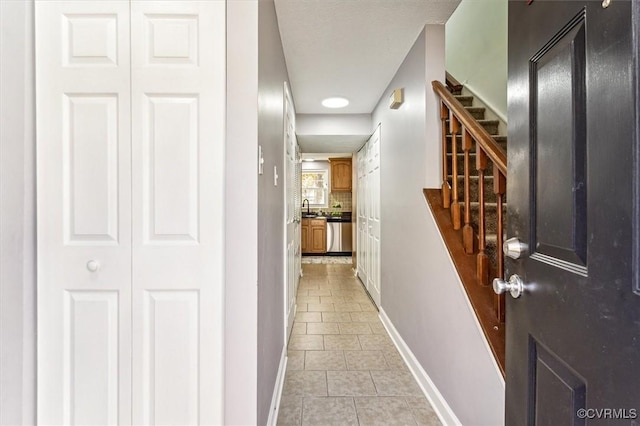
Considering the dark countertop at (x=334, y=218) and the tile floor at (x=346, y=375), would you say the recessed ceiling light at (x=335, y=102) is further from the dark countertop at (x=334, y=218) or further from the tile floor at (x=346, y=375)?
the dark countertop at (x=334, y=218)

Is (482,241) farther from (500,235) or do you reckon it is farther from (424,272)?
(424,272)

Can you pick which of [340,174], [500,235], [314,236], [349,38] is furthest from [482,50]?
[314,236]

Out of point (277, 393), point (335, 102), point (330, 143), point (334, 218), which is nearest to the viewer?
point (277, 393)

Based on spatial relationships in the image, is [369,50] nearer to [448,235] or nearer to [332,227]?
[448,235]

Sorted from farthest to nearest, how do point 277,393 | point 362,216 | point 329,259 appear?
1. point 329,259
2. point 362,216
3. point 277,393

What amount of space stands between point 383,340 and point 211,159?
2.20 metres

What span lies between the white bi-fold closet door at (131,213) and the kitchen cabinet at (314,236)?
5644mm

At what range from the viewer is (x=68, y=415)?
1154 mm

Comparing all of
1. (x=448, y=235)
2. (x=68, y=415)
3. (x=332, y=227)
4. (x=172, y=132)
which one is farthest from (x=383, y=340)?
(x=332, y=227)

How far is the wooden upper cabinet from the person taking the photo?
23.1 feet

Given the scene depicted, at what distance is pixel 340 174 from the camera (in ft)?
23.2

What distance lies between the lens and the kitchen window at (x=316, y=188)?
7.63 meters

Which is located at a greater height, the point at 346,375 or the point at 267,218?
the point at 267,218

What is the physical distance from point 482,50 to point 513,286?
3.05 m
